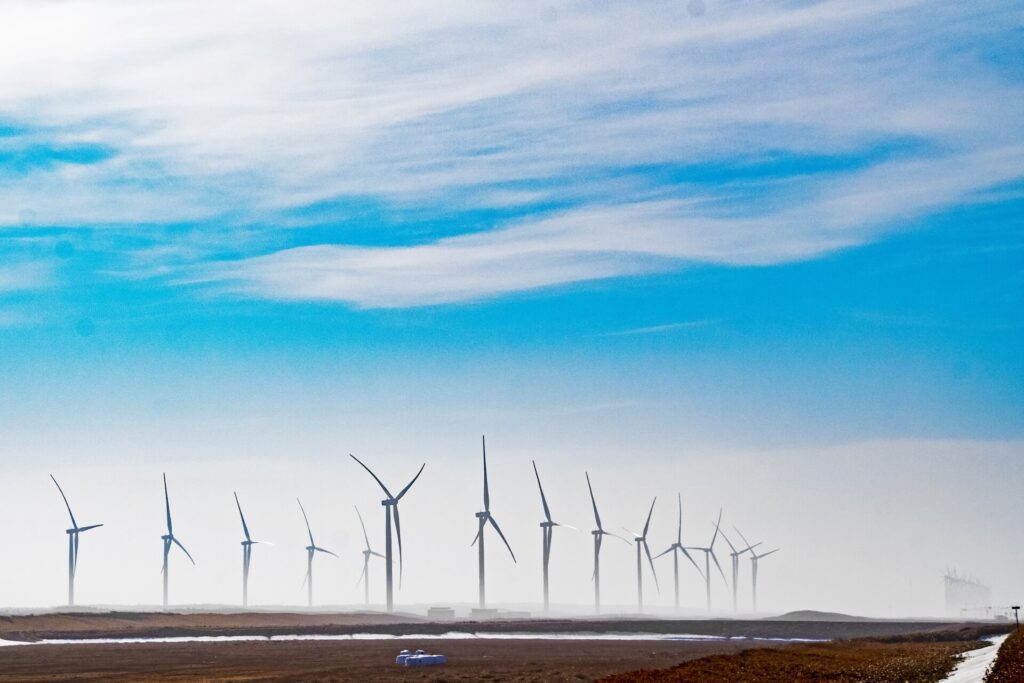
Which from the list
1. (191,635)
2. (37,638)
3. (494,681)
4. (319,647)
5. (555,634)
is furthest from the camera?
(555,634)

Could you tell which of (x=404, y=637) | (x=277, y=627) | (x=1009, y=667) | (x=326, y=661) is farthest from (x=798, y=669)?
(x=277, y=627)

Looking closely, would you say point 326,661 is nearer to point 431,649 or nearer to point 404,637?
point 431,649

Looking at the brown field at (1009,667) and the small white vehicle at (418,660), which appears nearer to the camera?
the brown field at (1009,667)

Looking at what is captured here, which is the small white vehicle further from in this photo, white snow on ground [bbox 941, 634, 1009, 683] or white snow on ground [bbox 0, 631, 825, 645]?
white snow on ground [bbox 0, 631, 825, 645]

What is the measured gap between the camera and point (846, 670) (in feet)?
246

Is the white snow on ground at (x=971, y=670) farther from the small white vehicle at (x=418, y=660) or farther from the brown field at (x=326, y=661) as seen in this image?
the small white vehicle at (x=418, y=660)

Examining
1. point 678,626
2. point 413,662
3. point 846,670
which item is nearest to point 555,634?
point 678,626

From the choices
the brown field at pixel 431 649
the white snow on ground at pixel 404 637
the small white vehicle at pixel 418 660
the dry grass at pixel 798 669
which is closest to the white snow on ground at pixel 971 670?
the dry grass at pixel 798 669

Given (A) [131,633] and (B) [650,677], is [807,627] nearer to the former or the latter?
(A) [131,633]

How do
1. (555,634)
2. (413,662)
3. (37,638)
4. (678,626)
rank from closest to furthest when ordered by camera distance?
(413,662) < (37,638) < (555,634) < (678,626)

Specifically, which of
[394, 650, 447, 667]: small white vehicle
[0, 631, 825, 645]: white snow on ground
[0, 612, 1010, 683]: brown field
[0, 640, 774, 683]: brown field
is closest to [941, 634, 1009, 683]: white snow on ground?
[0, 612, 1010, 683]: brown field

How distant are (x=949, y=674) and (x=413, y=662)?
3099 cm

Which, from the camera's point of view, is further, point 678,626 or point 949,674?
point 678,626

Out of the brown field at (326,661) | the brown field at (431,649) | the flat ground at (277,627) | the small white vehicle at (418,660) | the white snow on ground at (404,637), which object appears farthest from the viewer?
the flat ground at (277,627)
